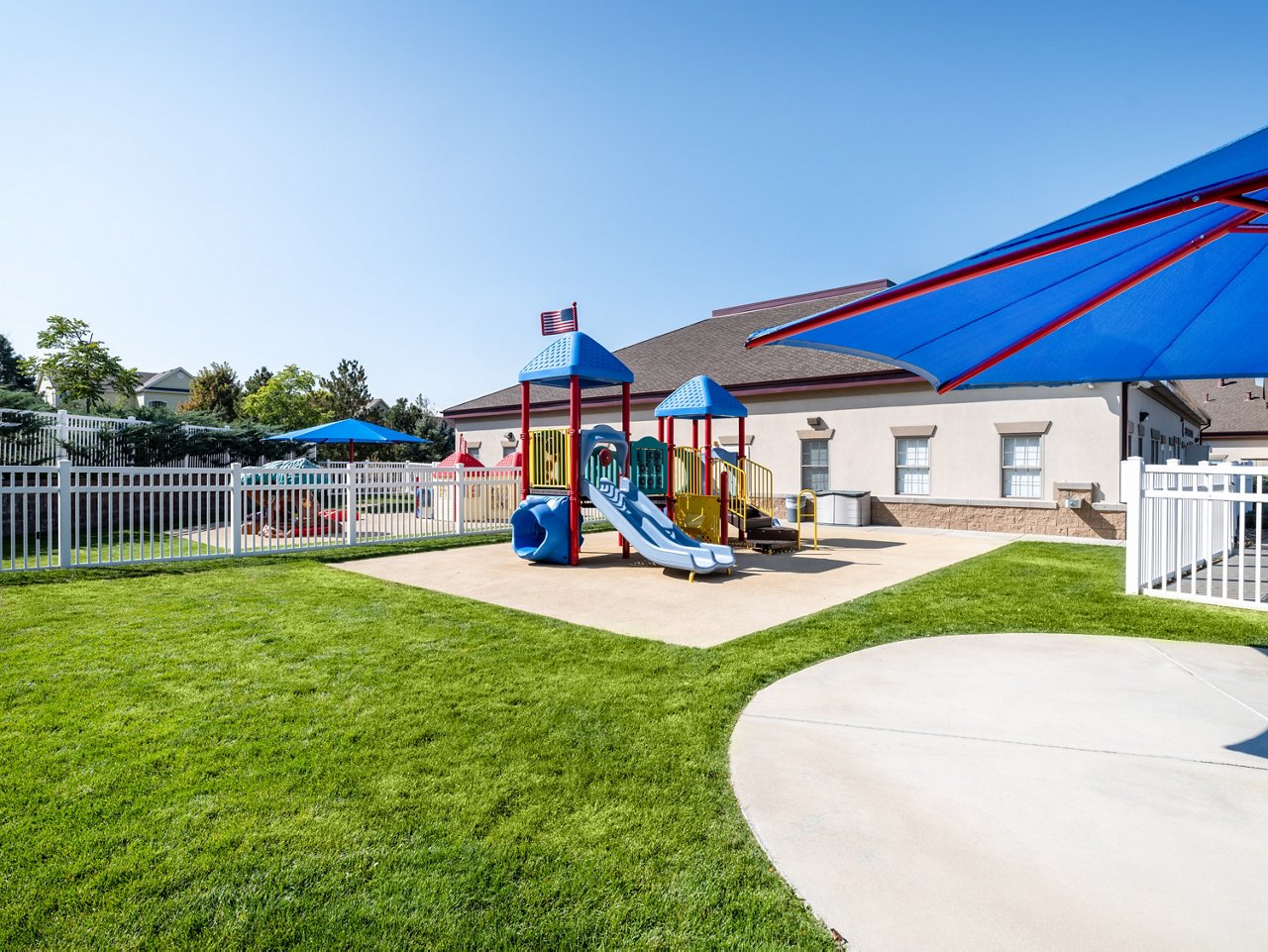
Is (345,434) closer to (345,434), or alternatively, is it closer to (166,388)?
(345,434)

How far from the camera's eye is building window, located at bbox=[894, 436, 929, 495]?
17016 mm

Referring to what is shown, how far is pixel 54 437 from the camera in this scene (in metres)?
18.0

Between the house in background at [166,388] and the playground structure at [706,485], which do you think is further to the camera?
the house in background at [166,388]

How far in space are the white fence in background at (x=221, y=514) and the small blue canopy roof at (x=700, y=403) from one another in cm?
482

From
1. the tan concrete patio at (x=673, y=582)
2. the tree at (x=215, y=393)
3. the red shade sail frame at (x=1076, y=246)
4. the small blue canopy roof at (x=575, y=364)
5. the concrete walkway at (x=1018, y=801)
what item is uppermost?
the tree at (x=215, y=393)

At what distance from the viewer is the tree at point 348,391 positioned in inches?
1788

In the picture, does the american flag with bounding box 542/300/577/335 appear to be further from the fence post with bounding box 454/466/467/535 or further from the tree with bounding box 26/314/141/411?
the tree with bounding box 26/314/141/411

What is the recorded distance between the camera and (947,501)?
54.0ft

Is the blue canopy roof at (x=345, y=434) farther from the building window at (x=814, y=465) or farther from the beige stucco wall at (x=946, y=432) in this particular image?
the building window at (x=814, y=465)

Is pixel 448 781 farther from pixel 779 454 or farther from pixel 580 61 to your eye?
pixel 779 454

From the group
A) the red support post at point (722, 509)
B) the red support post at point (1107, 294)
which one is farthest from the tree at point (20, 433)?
the red support post at point (1107, 294)

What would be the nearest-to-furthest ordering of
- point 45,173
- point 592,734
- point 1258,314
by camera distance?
1. point 592,734
2. point 1258,314
3. point 45,173

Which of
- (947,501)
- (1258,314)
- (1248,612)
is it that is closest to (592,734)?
(1258,314)

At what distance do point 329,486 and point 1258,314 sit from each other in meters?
12.4
